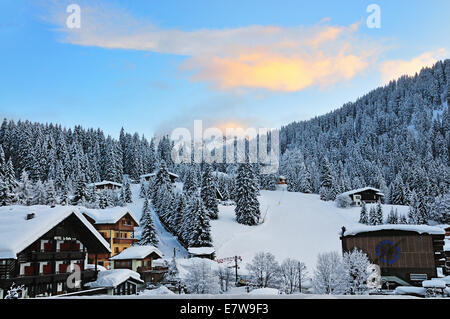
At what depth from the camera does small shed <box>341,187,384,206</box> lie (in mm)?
49719

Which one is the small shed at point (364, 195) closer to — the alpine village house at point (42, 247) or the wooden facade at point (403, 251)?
the wooden facade at point (403, 251)

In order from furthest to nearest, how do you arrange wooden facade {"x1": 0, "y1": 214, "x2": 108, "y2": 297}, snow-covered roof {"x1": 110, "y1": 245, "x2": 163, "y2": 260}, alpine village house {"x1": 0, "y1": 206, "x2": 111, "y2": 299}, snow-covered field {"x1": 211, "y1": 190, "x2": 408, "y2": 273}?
snow-covered field {"x1": 211, "y1": 190, "x2": 408, "y2": 273}, snow-covered roof {"x1": 110, "y1": 245, "x2": 163, "y2": 260}, wooden facade {"x1": 0, "y1": 214, "x2": 108, "y2": 297}, alpine village house {"x1": 0, "y1": 206, "x2": 111, "y2": 299}

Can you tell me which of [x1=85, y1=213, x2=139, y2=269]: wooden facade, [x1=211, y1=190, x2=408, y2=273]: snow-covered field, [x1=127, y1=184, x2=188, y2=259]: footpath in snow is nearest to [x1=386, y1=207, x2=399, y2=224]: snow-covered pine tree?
[x1=211, y1=190, x2=408, y2=273]: snow-covered field

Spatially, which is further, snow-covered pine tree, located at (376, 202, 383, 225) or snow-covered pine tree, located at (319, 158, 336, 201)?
snow-covered pine tree, located at (319, 158, 336, 201)

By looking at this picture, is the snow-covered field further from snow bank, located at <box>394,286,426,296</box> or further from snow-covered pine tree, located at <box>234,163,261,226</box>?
snow bank, located at <box>394,286,426,296</box>

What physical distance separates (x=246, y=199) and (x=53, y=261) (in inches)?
A: 1528

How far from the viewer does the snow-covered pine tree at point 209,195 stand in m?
46.2

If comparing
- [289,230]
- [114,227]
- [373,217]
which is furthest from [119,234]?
[373,217]

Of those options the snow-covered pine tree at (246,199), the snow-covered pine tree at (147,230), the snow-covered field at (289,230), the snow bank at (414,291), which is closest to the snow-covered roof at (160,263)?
the snow-covered pine tree at (147,230)

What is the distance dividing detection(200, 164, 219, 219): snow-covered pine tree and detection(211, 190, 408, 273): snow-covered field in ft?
3.83

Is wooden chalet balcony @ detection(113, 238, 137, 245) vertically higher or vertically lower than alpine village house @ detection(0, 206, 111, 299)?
lower

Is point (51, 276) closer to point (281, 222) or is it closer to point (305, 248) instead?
point (305, 248)

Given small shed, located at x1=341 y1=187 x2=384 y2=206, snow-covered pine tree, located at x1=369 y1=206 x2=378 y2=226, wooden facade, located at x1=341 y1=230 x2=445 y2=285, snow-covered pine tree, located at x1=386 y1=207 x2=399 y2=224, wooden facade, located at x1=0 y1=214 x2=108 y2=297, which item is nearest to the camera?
wooden facade, located at x1=0 y1=214 x2=108 y2=297

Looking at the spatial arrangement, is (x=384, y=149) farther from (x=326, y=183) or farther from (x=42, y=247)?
(x=42, y=247)
